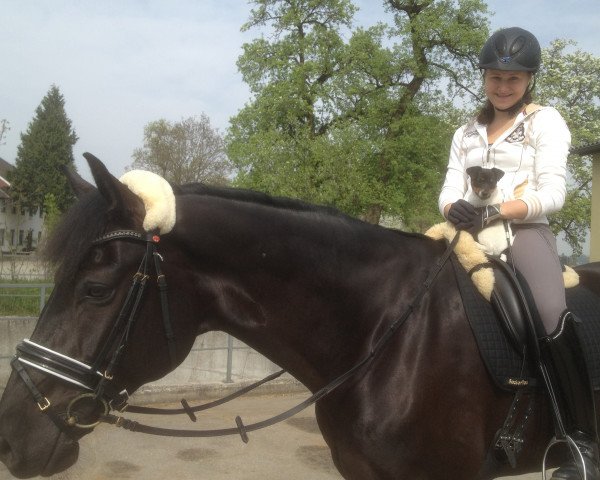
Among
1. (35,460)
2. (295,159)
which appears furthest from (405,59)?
(35,460)

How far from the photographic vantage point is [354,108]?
26.2 m

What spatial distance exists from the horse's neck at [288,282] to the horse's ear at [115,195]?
20 cm

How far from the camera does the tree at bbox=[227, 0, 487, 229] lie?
80.3 ft

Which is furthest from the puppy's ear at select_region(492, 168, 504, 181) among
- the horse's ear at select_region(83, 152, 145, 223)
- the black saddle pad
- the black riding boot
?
the horse's ear at select_region(83, 152, 145, 223)

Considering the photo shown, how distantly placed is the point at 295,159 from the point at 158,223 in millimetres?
22457

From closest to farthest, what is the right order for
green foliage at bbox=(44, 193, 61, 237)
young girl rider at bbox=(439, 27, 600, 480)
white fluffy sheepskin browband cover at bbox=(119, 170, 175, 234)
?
white fluffy sheepskin browband cover at bbox=(119, 170, 175, 234) → green foliage at bbox=(44, 193, 61, 237) → young girl rider at bbox=(439, 27, 600, 480)

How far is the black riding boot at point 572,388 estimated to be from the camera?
8.40 ft

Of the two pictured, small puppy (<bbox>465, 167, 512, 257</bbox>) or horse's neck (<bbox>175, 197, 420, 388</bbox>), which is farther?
small puppy (<bbox>465, 167, 512, 257</bbox>)

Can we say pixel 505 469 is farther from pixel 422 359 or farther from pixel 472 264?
pixel 472 264

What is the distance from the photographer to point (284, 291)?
255cm

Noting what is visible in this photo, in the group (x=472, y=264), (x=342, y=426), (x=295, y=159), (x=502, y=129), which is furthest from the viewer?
(x=295, y=159)

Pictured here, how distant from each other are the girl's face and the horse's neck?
1.11 metres

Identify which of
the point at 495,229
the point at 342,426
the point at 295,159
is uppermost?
the point at 295,159

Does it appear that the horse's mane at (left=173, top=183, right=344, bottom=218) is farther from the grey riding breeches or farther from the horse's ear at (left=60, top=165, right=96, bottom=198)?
the grey riding breeches
